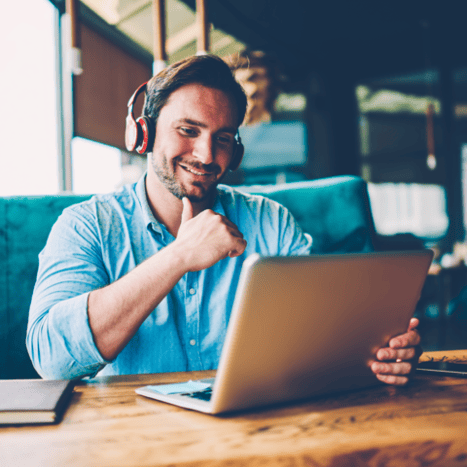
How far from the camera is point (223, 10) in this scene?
469 cm

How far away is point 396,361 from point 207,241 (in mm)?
426

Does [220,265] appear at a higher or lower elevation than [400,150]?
lower

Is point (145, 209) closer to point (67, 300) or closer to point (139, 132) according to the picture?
point (139, 132)

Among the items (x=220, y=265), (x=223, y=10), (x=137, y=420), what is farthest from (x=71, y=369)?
(x=223, y=10)

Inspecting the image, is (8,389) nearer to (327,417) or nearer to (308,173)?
(327,417)

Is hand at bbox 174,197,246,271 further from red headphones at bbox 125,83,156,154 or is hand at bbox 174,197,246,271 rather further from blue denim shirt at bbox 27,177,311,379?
red headphones at bbox 125,83,156,154

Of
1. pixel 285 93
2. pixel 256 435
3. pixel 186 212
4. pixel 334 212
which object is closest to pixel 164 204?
pixel 186 212

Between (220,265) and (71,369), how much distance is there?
52 cm

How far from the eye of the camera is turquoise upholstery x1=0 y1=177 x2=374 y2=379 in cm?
144

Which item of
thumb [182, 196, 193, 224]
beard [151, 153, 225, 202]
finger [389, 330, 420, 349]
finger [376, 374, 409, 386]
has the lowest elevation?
finger [376, 374, 409, 386]

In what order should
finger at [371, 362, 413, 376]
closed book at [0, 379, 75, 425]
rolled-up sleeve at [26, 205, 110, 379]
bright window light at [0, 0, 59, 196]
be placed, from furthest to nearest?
bright window light at [0, 0, 59, 196], rolled-up sleeve at [26, 205, 110, 379], finger at [371, 362, 413, 376], closed book at [0, 379, 75, 425]

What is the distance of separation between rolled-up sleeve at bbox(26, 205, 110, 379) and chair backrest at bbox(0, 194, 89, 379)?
10.3 inches

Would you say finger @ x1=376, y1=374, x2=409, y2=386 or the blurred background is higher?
the blurred background

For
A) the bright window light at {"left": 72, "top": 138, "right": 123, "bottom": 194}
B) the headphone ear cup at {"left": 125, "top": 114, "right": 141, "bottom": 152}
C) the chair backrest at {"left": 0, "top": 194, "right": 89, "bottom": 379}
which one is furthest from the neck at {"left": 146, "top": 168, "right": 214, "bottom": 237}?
the bright window light at {"left": 72, "top": 138, "right": 123, "bottom": 194}
